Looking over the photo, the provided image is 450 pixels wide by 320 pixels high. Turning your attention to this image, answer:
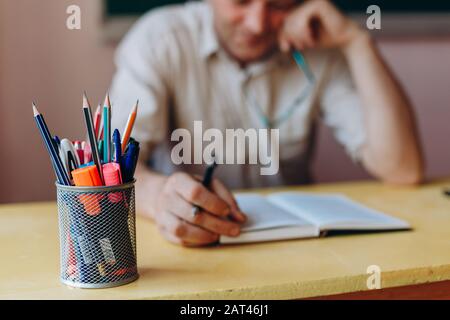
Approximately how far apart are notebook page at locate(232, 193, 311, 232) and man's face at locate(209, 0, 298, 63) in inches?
20.0

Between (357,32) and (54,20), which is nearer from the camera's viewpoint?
(357,32)

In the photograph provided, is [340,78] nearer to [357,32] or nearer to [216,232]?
[357,32]

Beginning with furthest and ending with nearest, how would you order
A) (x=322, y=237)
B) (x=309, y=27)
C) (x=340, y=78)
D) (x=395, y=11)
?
(x=395, y=11) < (x=340, y=78) < (x=309, y=27) < (x=322, y=237)

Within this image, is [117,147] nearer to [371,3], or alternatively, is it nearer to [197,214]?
[197,214]

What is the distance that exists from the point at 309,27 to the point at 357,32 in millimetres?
121

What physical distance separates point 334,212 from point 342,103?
0.67m

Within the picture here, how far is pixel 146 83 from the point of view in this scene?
1.56 metres

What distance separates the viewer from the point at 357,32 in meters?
1.61

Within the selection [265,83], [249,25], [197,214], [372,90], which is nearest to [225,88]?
[265,83]

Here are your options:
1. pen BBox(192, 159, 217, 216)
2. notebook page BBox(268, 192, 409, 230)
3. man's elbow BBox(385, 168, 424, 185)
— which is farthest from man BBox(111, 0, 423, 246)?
pen BBox(192, 159, 217, 216)

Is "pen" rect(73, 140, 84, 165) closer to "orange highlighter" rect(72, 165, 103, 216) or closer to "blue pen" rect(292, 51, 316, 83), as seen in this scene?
"orange highlighter" rect(72, 165, 103, 216)

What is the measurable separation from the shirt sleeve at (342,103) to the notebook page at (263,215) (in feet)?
1.84

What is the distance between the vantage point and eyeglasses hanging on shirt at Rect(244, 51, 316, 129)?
5.68 feet
